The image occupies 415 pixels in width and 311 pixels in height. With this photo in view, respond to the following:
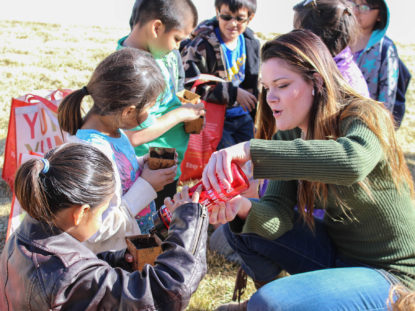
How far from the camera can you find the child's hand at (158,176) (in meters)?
2.37

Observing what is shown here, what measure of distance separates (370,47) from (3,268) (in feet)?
10.9

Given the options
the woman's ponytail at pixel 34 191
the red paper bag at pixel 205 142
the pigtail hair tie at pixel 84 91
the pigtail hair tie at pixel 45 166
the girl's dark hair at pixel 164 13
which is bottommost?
the red paper bag at pixel 205 142

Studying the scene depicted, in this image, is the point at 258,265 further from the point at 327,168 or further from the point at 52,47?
the point at 52,47

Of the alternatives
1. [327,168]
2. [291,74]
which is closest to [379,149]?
[327,168]

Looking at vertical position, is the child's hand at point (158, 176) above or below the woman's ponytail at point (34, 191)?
below

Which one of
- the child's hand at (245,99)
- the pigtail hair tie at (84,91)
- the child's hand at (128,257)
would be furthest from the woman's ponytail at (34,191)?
the child's hand at (245,99)

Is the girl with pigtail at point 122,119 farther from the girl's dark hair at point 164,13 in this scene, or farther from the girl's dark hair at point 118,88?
the girl's dark hair at point 164,13

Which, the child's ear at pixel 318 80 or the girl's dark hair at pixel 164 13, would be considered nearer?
the child's ear at pixel 318 80

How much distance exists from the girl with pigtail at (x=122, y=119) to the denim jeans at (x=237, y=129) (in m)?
1.89

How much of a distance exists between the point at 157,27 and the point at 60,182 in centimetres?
185

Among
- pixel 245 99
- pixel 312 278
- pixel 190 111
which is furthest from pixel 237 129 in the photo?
pixel 312 278

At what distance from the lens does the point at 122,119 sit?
2348 millimetres

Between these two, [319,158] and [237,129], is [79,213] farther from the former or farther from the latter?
[237,129]

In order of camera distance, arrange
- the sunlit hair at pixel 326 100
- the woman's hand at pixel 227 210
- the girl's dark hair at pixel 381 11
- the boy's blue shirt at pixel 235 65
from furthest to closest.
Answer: the boy's blue shirt at pixel 235 65
the girl's dark hair at pixel 381 11
the woman's hand at pixel 227 210
the sunlit hair at pixel 326 100
